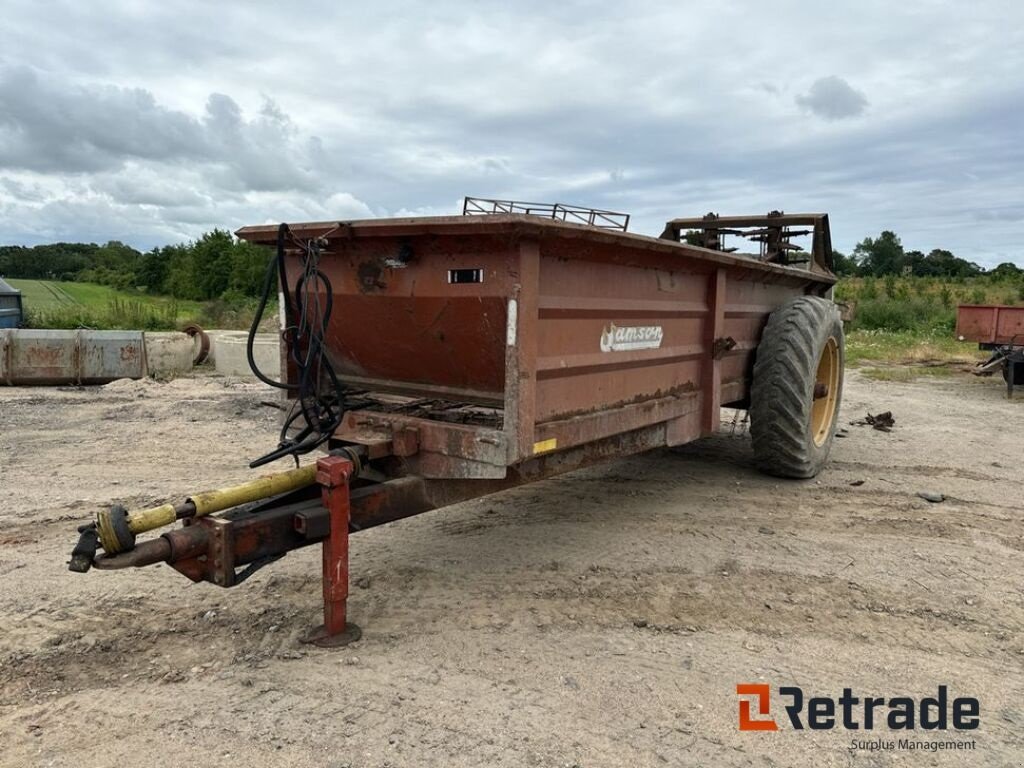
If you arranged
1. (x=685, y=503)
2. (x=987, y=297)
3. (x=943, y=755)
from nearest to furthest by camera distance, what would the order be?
(x=943, y=755), (x=685, y=503), (x=987, y=297)

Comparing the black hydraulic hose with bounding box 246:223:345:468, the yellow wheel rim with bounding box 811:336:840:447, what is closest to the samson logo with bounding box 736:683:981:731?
the black hydraulic hose with bounding box 246:223:345:468

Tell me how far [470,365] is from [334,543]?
108 centimetres

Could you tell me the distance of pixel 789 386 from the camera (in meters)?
5.17

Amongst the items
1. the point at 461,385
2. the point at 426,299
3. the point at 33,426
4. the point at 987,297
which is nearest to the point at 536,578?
the point at 461,385

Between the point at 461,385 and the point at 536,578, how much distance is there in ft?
3.40

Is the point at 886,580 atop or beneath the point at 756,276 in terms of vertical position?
beneath

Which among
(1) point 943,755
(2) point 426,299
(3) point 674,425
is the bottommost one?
(1) point 943,755

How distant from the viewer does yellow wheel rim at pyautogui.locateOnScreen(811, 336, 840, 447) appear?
6242 mm

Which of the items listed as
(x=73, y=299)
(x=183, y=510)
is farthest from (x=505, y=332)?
(x=73, y=299)

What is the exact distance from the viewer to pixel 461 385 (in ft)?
12.3

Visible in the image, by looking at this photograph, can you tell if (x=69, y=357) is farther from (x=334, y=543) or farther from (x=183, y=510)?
(x=334, y=543)

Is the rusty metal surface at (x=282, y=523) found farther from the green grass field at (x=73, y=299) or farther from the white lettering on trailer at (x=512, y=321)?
the green grass field at (x=73, y=299)

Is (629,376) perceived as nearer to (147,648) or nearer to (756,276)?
(756,276)

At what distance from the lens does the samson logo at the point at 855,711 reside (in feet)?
8.66
